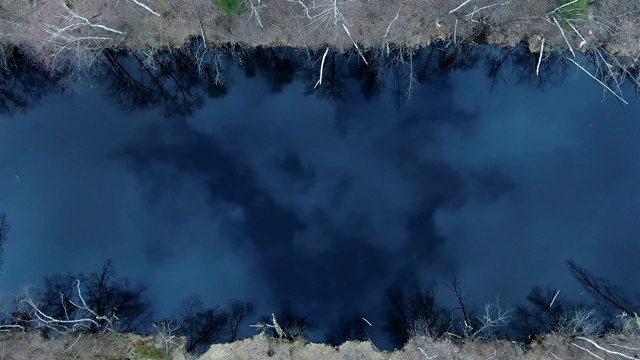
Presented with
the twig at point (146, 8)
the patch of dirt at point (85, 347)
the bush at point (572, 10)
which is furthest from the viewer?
the bush at point (572, 10)

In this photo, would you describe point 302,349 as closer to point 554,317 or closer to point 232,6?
point 554,317

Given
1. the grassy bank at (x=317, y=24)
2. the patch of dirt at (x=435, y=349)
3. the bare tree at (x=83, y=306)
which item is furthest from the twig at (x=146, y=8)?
the patch of dirt at (x=435, y=349)

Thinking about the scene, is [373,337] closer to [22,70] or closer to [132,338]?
[132,338]

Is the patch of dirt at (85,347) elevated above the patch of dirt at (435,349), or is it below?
above

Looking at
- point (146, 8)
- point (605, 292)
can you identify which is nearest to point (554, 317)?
point (605, 292)

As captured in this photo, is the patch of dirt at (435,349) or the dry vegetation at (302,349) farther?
the patch of dirt at (435,349)

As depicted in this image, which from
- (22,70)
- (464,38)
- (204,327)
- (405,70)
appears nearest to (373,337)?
(204,327)

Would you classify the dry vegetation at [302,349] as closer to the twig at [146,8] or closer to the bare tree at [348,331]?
the bare tree at [348,331]

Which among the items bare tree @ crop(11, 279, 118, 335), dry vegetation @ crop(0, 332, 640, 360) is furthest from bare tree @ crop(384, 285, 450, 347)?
bare tree @ crop(11, 279, 118, 335)
